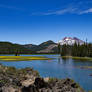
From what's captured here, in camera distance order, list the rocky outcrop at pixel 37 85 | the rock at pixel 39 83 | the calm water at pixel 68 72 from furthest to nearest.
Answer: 1. the calm water at pixel 68 72
2. the rock at pixel 39 83
3. the rocky outcrop at pixel 37 85

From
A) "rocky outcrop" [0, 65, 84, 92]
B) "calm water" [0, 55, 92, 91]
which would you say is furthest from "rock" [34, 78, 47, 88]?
"calm water" [0, 55, 92, 91]

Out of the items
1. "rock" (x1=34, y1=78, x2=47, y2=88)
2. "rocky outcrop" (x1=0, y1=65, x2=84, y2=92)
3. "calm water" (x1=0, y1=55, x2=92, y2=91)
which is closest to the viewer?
"rocky outcrop" (x1=0, y1=65, x2=84, y2=92)

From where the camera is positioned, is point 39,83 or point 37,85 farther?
point 39,83

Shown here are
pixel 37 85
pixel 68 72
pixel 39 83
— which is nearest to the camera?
pixel 37 85

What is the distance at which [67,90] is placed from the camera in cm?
1598

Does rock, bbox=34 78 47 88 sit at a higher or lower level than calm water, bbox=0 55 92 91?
higher

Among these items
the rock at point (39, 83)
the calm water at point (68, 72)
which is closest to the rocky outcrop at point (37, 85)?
the rock at point (39, 83)

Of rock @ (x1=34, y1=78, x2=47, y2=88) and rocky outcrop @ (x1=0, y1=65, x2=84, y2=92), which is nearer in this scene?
rocky outcrop @ (x1=0, y1=65, x2=84, y2=92)

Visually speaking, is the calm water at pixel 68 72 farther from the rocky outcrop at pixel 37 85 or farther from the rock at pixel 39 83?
the rock at pixel 39 83

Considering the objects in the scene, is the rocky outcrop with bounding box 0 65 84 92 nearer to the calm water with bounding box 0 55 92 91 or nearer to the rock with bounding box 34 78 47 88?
the rock with bounding box 34 78 47 88

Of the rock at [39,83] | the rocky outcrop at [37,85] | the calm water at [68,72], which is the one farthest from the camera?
the calm water at [68,72]

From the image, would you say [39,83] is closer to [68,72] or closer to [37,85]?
[37,85]

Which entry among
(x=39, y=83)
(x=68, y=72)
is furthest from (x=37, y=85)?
(x=68, y=72)

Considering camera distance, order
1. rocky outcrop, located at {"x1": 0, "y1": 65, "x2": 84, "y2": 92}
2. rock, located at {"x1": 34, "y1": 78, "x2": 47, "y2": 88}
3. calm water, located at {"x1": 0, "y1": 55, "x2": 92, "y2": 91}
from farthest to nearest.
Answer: calm water, located at {"x1": 0, "y1": 55, "x2": 92, "y2": 91}
rock, located at {"x1": 34, "y1": 78, "x2": 47, "y2": 88}
rocky outcrop, located at {"x1": 0, "y1": 65, "x2": 84, "y2": 92}
